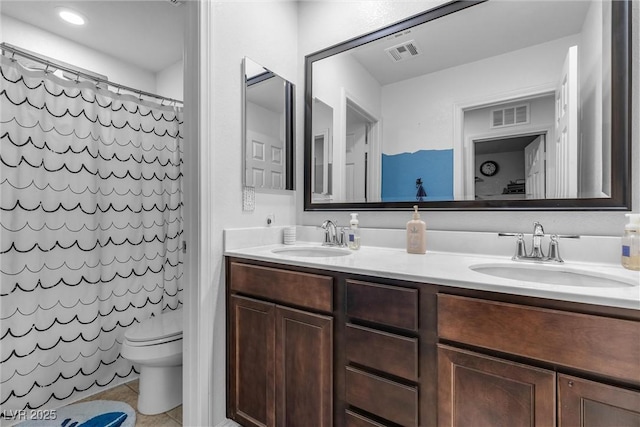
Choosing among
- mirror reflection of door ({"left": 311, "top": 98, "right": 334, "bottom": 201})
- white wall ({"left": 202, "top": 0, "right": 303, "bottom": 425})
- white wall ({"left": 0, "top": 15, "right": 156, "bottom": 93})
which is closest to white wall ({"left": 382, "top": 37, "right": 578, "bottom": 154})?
mirror reflection of door ({"left": 311, "top": 98, "right": 334, "bottom": 201})

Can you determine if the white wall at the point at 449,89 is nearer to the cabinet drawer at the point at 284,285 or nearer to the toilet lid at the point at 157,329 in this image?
the cabinet drawer at the point at 284,285

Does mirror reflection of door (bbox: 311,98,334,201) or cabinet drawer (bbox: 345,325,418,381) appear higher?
mirror reflection of door (bbox: 311,98,334,201)

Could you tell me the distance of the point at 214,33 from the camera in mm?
1392

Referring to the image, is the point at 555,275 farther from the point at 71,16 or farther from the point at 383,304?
the point at 71,16

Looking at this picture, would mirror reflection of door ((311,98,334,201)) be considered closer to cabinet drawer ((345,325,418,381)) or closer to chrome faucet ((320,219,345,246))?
chrome faucet ((320,219,345,246))

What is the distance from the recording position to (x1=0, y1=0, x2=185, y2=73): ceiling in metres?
1.81

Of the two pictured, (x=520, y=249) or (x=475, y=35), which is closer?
(x=520, y=249)

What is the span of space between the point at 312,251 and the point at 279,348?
55 centimetres

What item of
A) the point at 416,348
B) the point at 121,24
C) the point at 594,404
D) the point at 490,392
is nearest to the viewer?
the point at 594,404

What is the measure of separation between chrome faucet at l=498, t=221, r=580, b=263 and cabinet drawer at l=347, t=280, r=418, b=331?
0.57m

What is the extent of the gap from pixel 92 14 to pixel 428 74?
7.22ft

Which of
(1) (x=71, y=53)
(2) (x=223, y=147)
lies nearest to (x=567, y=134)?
(2) (x=223, y=147)

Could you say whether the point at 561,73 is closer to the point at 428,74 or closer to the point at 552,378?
the point at 428,74

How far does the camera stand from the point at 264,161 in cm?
166
